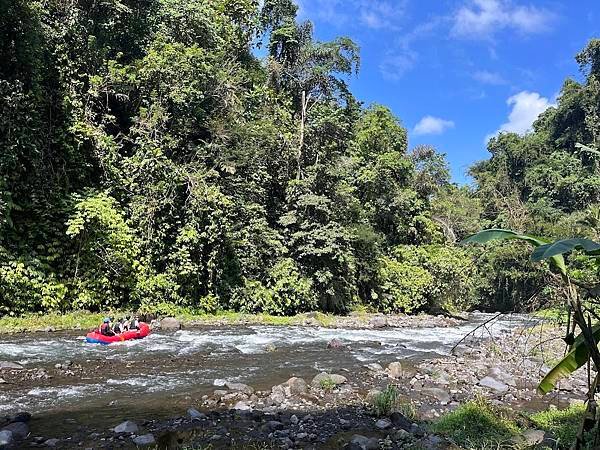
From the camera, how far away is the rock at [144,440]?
5680 mm

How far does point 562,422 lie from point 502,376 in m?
3.73

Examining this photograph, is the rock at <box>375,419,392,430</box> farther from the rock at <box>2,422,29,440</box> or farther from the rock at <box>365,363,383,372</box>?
the rock at <box>2,422,29,440</box>

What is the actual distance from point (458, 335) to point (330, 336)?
16.6 ft

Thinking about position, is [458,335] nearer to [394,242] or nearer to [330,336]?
[330,336]

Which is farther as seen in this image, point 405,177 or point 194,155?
point 405,177

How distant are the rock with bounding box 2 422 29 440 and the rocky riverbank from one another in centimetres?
1

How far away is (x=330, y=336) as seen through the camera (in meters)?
15.4

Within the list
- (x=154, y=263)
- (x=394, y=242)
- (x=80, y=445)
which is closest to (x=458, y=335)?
(x=394, y=242)

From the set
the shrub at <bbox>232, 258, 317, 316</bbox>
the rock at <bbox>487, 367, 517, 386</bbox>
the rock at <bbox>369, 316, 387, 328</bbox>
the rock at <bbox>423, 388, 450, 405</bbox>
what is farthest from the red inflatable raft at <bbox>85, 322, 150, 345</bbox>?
the rock at <bbox>369, 316, 387, 328</bbox>

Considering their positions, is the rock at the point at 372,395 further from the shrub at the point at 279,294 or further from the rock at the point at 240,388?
the shrub at the point at 279,294

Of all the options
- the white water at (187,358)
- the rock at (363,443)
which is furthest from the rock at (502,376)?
the rock at (363,443)

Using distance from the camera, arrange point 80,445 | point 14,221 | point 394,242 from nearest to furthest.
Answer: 1. point 80,445
2. point 14,221
3. point 394,242

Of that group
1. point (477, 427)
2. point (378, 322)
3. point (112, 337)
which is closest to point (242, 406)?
point (477, 427)

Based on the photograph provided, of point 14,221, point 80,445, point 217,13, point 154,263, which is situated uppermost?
point 217,13
